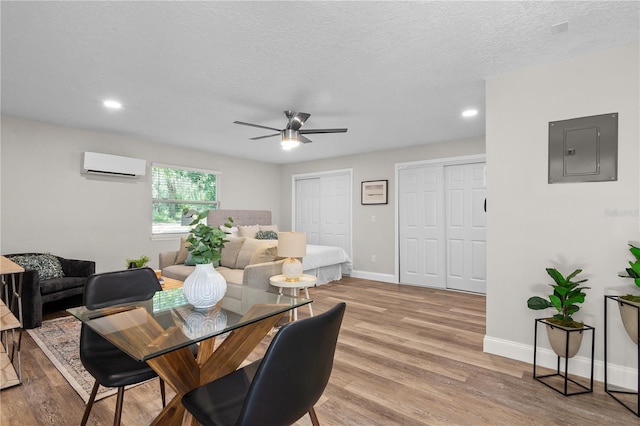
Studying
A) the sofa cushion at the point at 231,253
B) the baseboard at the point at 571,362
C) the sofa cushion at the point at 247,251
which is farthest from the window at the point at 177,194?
the baseboard at the point at 571,362

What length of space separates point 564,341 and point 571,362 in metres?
0.33

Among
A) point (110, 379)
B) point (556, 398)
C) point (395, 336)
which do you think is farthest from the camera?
point (395, 336)

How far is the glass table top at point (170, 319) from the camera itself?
1.23 meters

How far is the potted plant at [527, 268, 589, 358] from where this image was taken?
224 centimetres

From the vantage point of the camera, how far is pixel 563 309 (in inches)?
92.1

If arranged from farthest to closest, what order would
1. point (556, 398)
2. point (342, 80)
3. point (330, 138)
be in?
point (330, 138) < point (342, 80) < point (556, 398)

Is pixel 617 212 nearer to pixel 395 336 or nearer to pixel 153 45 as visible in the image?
pixel 395 336

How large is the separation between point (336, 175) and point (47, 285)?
474 centimetres

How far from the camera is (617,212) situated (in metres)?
2.30

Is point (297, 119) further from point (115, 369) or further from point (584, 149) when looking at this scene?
point (115, 369)

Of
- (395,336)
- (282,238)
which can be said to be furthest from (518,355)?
(282,238)

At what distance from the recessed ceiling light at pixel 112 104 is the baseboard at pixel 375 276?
455cm

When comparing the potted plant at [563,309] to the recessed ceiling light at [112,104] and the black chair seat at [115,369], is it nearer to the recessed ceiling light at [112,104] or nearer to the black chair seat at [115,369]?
the black chair seat at [115,369]

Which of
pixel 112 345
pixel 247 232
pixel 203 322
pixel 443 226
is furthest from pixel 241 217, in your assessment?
pixel 203 322
